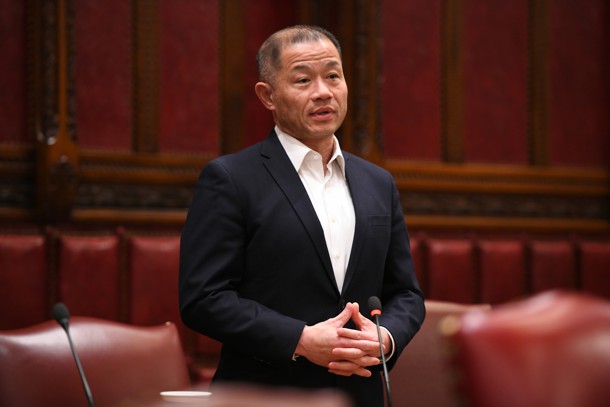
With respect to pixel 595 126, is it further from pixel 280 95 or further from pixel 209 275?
pixel 209 275

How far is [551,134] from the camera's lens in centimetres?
425

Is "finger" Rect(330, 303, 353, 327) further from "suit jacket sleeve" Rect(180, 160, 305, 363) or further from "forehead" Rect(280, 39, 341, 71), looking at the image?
"forehead" Rect(280, 39, 341, 71)

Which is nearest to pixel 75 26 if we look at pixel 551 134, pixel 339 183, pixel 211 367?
pixel 211 367

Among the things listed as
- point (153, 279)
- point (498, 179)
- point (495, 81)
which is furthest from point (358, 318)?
point (495, 81)

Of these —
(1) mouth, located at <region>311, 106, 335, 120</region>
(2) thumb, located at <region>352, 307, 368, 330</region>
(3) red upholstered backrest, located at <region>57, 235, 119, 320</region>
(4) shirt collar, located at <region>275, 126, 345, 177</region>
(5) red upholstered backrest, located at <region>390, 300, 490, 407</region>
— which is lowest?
(5) red upholstered backrest, located at <region>390, 300, 490, 407</region>

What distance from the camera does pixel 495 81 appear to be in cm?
415

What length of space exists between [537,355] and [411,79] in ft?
9.28

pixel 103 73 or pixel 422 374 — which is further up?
pixel 103 73

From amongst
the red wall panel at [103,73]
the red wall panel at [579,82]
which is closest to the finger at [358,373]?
the red wall panel at [103,73]

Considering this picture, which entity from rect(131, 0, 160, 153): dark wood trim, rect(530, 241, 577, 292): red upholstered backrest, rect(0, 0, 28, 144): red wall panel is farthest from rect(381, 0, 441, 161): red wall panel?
rect(0, 0, 28, 144): red wall panel

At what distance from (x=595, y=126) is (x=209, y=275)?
9.56 ft

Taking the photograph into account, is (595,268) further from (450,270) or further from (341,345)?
(341,345)

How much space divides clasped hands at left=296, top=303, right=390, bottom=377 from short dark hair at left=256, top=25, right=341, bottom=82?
0.61 meters

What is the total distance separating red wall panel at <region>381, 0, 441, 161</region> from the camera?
3924mm
